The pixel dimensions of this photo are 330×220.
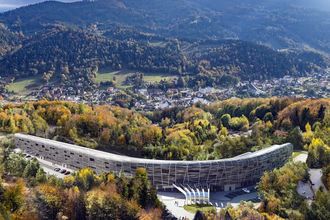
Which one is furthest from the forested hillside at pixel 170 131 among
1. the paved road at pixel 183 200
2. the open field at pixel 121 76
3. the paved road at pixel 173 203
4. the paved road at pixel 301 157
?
the open field at pixel 121 76

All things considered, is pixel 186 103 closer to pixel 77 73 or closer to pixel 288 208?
pixel 77 73

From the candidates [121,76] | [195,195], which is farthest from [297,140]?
[121,76]

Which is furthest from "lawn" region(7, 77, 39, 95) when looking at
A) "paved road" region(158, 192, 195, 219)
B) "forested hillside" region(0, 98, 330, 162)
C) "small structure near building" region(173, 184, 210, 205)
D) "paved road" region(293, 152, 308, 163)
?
"small structure near building" region(173, 184, 210, 205)

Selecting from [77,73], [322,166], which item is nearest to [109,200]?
[322,166]

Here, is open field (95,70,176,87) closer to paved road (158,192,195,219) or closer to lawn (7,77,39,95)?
lawn (7,77,39,95)

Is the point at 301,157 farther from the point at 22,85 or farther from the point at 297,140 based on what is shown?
the point at 22,85

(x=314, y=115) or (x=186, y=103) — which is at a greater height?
(x=314, y=115)

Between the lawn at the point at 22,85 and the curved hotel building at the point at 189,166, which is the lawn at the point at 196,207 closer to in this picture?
the curved hotel building at the point at 189,166
